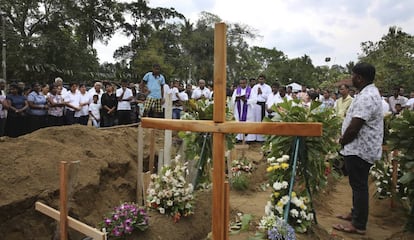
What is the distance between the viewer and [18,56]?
20156 mm

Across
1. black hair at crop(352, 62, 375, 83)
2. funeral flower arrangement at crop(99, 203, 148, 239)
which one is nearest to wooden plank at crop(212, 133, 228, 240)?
funeral flower arrangement at crop(99, 203, 148, 239)

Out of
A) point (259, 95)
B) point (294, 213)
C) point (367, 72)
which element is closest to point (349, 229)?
point (294, 213)

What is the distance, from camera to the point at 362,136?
3980 millimetres

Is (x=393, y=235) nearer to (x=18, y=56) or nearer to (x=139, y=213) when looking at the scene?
(x=139, y=213)

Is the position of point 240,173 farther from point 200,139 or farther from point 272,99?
point 272,99

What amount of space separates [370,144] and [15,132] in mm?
7887

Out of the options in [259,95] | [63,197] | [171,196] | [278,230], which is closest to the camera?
[278,230]

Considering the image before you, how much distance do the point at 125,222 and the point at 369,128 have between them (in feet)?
9.05

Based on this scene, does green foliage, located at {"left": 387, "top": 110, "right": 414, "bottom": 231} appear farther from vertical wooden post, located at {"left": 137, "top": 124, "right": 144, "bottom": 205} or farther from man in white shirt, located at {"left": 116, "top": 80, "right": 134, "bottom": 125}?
man in white shirt, located at {"left": 116, "top": 80, "right": 134, "bottom": 125}

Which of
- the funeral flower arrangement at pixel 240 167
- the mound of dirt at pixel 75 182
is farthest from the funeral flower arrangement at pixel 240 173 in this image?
the mound of dirt at pixel 75 182

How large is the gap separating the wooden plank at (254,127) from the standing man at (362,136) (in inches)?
72.3

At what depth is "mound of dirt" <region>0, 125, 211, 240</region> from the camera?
467cm

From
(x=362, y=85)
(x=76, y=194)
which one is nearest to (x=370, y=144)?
(x=362, y=85)

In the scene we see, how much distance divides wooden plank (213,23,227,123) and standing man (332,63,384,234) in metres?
1.95
